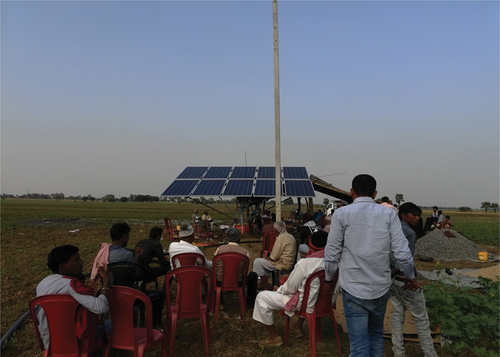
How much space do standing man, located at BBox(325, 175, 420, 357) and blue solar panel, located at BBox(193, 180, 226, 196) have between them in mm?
10334

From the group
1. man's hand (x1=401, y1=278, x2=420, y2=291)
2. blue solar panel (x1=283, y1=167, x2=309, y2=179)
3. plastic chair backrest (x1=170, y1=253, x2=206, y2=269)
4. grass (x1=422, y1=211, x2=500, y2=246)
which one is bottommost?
grass (x1=422, y1=211, x2=500, y2=246)

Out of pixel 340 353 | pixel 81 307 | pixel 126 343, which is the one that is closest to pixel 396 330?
pixel 340 353

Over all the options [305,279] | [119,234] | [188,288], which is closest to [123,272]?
[119,234]

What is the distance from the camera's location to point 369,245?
290 cm

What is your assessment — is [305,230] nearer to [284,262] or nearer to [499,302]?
[284,262]

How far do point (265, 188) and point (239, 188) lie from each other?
1.04 m

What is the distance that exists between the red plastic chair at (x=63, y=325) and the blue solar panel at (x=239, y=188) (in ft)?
32.9

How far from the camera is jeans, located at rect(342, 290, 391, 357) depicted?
2.92m

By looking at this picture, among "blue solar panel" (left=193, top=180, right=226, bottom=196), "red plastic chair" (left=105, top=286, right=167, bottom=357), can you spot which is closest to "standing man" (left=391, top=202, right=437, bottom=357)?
"red plastic chair" (left=105, top=286, right=167, bottom=357)

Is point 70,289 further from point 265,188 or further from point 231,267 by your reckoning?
point 265,188

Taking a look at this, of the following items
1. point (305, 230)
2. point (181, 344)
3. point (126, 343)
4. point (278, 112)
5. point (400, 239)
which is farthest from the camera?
point (278, 112)

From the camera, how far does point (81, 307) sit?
9.75 ft

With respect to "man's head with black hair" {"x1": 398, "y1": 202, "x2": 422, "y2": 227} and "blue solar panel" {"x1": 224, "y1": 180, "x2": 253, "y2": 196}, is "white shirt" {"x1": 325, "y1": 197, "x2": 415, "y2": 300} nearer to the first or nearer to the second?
"man's head with black hair" {"x1": 398, "y1": 202, "x2": 422, "y2": 227}

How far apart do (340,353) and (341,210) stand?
205cm
